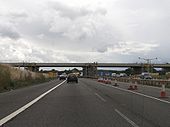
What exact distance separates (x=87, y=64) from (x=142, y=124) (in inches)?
6021

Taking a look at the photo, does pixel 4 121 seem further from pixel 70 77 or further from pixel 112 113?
pixel 70 77

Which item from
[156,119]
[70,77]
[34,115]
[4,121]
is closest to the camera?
[4,121]

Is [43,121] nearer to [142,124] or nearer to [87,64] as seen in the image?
[142,124]

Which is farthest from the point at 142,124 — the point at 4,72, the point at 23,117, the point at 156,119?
the point at 4,72

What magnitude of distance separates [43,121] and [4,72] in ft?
111

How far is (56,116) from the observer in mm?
14156

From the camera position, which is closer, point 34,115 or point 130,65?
point 34,115

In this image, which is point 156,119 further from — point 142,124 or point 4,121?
point 4,121

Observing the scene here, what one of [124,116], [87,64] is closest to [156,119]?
[124,116]

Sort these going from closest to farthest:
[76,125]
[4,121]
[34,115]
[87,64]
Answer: [76,125], [4,121], [34,115], [87,64]

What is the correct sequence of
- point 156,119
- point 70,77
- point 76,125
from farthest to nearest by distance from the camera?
point 70,77, point 156,119, point 76,125

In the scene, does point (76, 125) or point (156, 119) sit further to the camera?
point (156, 119)

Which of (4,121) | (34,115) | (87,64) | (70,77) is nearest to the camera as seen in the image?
(4,121)

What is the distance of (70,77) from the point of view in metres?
67.4
